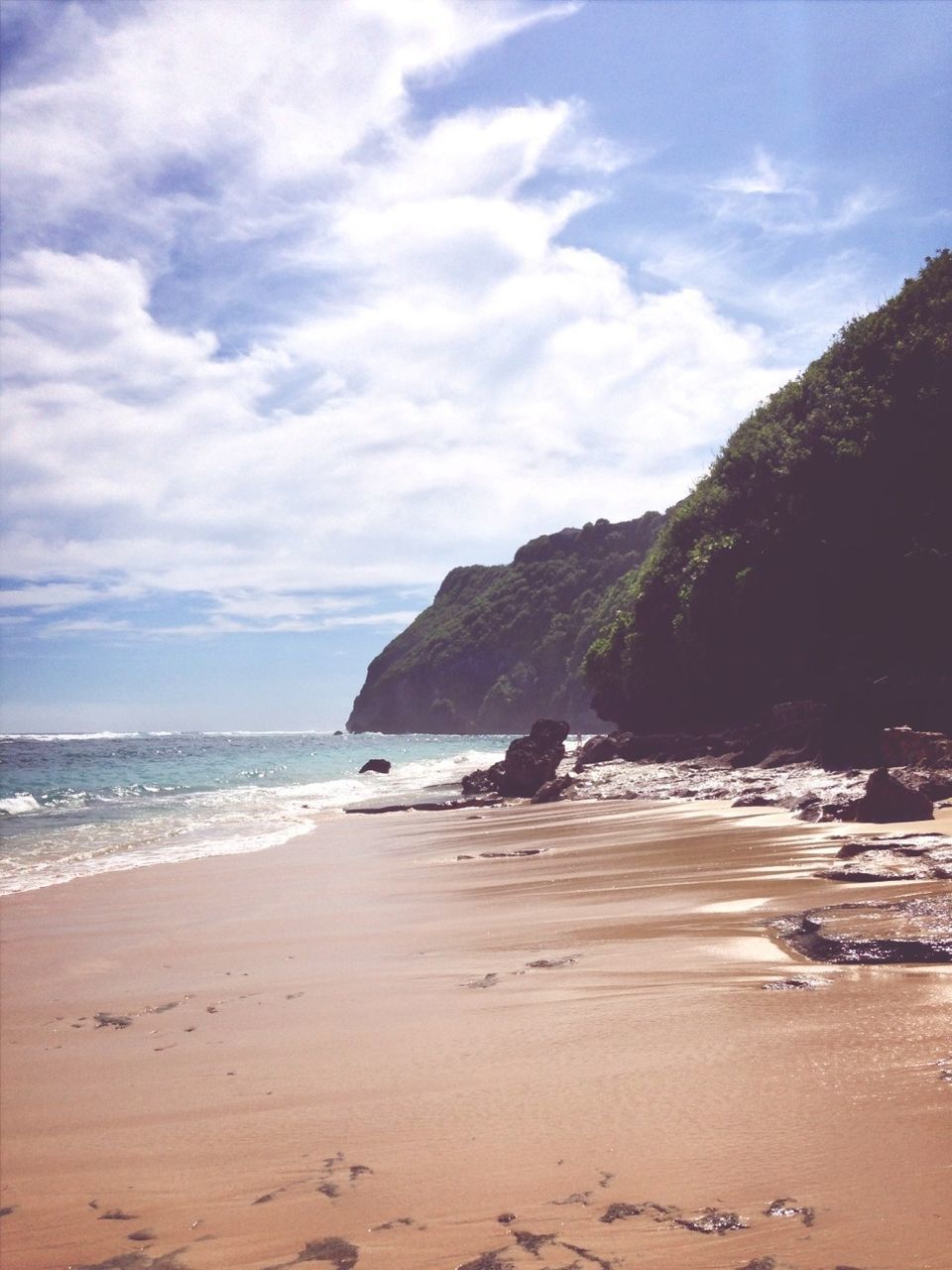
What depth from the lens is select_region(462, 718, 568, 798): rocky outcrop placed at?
835 inches

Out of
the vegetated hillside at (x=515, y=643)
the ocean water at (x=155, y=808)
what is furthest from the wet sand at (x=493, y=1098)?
the vegetated hillside at (x=515, y=643)

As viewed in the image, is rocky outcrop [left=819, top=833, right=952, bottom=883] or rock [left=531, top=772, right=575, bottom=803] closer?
rocky outcrop [left=819, top=833, right=952, bottom=883]

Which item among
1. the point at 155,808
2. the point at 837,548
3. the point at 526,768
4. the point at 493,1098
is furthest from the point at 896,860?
the point at 155,808

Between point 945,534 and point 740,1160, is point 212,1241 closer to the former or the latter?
point 740,1160

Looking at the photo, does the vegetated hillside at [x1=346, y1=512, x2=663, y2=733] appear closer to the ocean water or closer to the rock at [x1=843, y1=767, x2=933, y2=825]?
the ocean water

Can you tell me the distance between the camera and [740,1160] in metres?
2.58

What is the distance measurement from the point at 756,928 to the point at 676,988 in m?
1.17

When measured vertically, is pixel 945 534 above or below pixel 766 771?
above

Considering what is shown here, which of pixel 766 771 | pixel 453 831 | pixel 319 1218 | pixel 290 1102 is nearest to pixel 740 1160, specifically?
pixel 319 1218

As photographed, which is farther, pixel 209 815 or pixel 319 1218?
pixel 209 815

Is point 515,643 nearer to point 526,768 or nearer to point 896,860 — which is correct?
point 526,768

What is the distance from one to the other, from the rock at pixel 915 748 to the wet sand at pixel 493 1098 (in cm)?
576

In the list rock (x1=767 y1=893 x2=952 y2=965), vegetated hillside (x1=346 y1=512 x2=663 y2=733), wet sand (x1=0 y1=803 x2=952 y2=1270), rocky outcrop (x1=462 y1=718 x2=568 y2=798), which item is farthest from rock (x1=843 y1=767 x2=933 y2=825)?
vegetated hillside (x1=346 y1=512 x2=663 y2=733)

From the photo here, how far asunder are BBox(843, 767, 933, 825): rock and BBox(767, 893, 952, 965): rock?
14.2 ft
